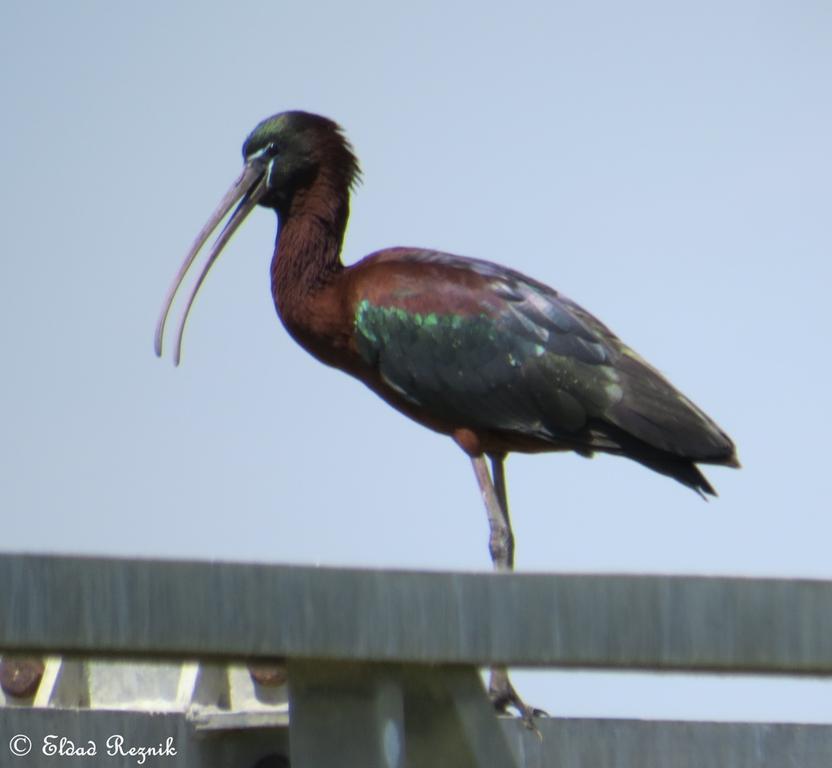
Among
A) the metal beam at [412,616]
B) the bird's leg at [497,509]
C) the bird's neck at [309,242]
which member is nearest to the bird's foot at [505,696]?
the bird's leg at [497,509]

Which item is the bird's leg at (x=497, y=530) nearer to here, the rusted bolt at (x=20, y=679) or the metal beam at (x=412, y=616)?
the rusted bolt at (x=20, y=679)

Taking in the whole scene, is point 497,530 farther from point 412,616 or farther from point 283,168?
point 412,616

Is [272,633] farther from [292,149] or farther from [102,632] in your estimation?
[292,149]

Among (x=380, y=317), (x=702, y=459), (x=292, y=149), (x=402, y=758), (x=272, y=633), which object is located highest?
(x=292, y=149)

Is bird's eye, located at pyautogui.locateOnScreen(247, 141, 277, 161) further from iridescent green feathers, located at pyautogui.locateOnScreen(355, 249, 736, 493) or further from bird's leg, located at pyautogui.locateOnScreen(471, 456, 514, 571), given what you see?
bird's leg, located at pyautogui.locateOnScreen(471, 456, 514, 571)

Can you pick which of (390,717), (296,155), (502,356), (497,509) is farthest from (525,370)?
(390,717)

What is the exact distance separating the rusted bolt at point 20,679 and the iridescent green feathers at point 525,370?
2.03m

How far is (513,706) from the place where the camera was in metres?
7.13

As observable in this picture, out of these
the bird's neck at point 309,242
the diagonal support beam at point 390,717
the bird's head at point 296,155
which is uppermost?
the bird's head at point 296,155

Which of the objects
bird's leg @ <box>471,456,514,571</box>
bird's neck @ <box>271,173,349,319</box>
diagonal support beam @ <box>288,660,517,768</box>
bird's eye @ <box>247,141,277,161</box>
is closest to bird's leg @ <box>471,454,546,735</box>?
bird's leg @ <box>471,456,514,571</box>

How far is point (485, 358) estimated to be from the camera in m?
8.37

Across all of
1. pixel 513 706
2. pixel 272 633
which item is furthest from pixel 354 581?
pixel 513 706

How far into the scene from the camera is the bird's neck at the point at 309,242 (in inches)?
332

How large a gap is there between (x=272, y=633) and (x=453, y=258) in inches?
229
